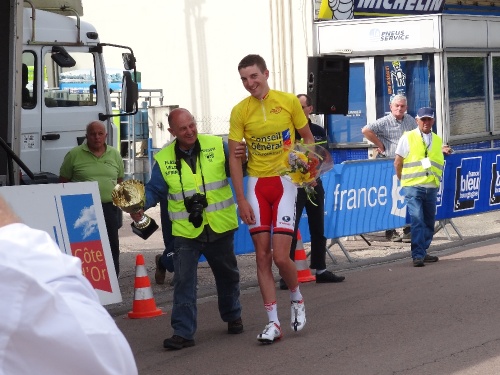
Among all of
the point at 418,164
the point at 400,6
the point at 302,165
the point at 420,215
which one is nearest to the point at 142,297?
the point at 302,165

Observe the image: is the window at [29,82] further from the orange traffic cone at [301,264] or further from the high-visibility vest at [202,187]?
the high-visibility vest at [202,187]

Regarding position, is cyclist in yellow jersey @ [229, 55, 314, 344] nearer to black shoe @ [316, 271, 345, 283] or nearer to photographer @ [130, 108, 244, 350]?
photographer @ [130, 108, 244, 350]

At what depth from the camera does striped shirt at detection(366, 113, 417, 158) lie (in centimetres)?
1455

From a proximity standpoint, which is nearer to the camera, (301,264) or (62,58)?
(301,264)

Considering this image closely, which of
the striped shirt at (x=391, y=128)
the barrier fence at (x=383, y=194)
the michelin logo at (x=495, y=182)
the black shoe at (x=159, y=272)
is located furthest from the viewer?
the michelin logo at (x=495, y=182)

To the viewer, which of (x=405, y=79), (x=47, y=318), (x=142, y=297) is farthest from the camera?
(x=405, y=79)

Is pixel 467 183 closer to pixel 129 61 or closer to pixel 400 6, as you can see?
pixel 129 61

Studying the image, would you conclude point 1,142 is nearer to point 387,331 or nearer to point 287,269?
point 287,269

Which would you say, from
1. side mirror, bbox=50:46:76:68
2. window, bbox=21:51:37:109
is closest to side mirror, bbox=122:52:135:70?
side mirror, bbox=50:46:76:68

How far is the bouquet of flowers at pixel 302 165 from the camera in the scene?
8.12 meters

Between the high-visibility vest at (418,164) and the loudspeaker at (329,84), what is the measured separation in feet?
9.36

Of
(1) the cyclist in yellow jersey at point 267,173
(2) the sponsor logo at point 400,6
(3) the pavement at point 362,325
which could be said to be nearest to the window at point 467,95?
(2) the sponsor logo at point 400,6

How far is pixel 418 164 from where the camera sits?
12.4m

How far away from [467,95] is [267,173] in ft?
39.9
